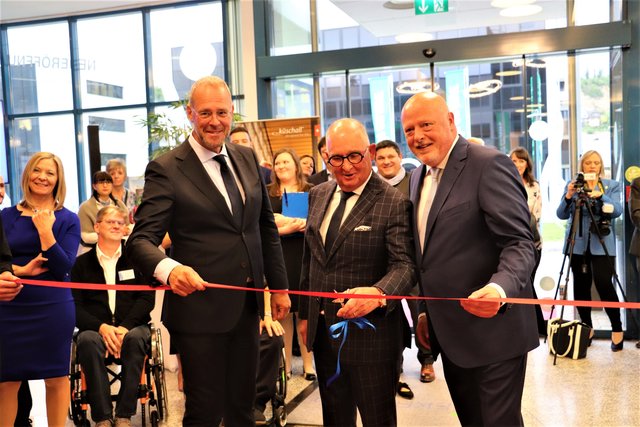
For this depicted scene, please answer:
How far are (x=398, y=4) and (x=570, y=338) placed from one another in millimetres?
4560

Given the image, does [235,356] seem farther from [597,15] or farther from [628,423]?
[597,15]

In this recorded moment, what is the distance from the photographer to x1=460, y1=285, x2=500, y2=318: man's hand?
2.15 metres

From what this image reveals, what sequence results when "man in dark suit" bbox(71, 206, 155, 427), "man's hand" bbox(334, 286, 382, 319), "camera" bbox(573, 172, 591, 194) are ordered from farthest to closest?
"camera" bbox(573, 172, 591, 194)
"man in dark suit" bbox(71, 206, 155, 427)
"man's hand" bbox(334, 286, 382, 319)

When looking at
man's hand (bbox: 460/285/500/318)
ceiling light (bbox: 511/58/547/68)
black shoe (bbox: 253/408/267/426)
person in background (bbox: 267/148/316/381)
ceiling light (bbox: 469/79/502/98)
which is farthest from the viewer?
ceiling light (bbox: 469/79/502/98)

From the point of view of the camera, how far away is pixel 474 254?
238 centimetres

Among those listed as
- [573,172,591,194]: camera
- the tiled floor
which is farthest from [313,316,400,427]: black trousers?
[573,172,591,194]: camera

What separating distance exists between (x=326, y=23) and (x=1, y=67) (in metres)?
6.71

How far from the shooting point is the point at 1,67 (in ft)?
38.8

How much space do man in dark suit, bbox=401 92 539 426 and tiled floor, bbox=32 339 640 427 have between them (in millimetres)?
2095

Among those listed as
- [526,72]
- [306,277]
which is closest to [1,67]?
[526,72]

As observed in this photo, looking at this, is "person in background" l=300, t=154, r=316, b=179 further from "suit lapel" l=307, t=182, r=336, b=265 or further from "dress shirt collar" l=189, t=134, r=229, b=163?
"dress shirt collar" l=189, t=134, r=229, b=163

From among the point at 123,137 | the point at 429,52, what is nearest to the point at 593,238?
the point at 429,52

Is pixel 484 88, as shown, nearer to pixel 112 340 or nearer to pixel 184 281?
pixel 112 340

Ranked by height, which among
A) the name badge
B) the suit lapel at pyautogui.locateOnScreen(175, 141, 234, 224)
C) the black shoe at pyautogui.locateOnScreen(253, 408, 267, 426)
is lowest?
the black shoe at pyautogui.locateOnScreen(253, 408, 267, 426)
